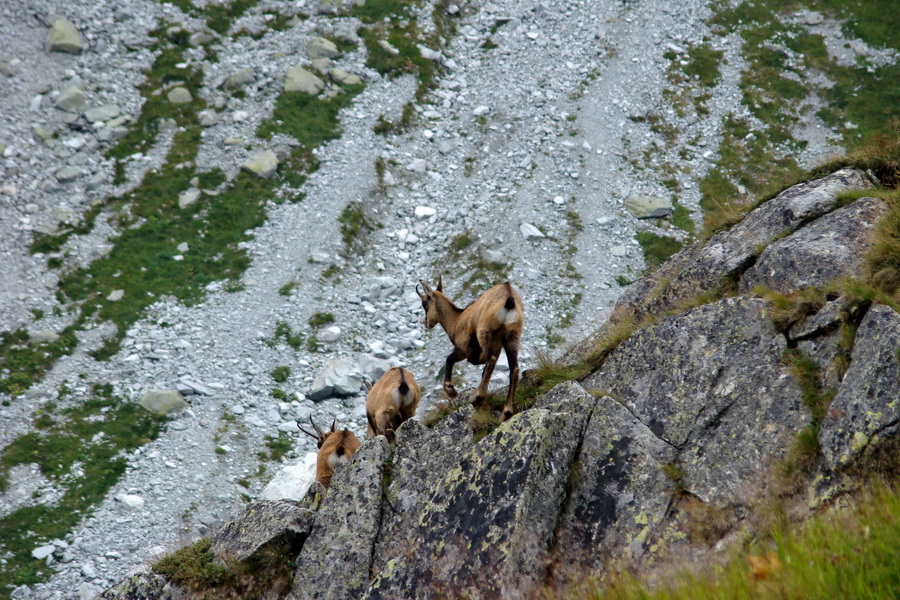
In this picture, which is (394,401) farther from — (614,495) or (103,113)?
(103,113)

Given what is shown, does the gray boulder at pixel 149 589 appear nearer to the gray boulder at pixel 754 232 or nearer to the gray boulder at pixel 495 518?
the gray boulder at pixel 495 518

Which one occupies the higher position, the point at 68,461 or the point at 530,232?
the point at 68,461

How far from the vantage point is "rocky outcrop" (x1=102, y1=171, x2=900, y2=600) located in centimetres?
757

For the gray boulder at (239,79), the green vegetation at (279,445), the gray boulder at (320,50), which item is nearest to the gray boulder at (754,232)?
the green vegetation at (279,445)

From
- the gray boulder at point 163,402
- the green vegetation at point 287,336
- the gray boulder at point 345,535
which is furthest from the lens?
the green vegetation at point 287,336

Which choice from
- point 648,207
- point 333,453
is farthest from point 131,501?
point 648,207

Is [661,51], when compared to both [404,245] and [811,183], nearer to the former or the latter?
[404,245]

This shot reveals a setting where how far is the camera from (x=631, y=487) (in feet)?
27.0

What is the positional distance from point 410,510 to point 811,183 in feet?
29.0

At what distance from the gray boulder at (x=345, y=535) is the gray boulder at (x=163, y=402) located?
617 inches

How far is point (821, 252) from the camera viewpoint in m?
9.66

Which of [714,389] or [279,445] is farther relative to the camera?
[279,445]

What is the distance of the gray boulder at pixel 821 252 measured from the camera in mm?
9414

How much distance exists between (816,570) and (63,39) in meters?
43.5
